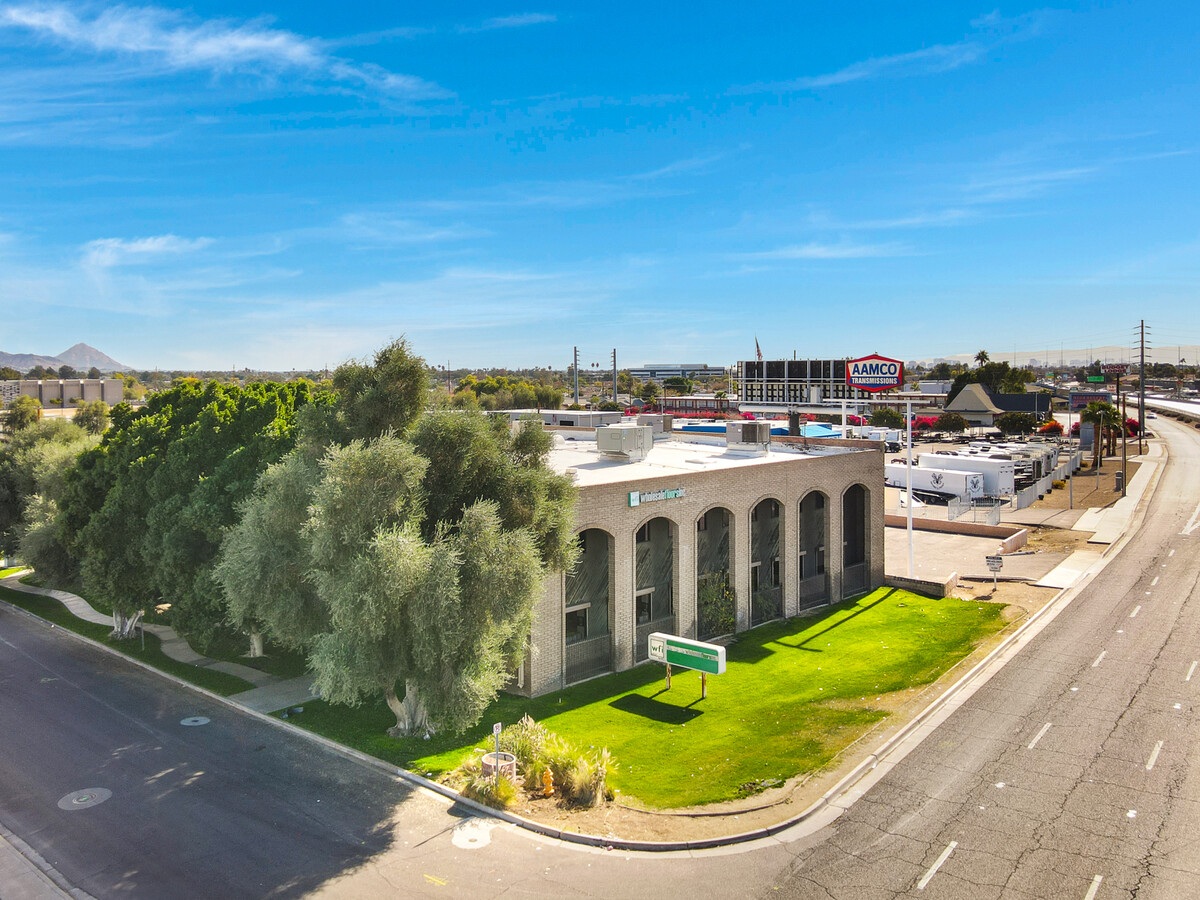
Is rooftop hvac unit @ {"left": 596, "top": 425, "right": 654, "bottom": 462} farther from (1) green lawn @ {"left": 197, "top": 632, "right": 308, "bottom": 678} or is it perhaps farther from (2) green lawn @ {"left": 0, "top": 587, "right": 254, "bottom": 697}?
(2) green lawn @ {"left": 0, "top": 587, "right": 254, "bottom": 697}

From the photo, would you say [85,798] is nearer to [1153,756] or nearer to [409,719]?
[409,719]

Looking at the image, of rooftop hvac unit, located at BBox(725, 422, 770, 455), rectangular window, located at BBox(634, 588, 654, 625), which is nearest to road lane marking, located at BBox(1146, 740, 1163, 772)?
rectangular window, located at BBox(634, 588, 654, 625)

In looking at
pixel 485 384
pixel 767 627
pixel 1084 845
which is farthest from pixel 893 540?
pixel 485 384

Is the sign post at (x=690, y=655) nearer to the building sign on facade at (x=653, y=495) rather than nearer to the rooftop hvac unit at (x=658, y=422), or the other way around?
the building sign on facade at (x=653, y=495)

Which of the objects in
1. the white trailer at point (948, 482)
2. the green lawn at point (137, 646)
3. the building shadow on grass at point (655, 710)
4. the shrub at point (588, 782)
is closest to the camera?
the shrub at point (588, 782)

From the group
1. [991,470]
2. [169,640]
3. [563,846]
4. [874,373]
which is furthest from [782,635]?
[991,470]

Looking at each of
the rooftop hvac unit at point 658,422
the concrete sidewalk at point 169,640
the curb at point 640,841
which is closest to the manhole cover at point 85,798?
the curb at point 640,841
